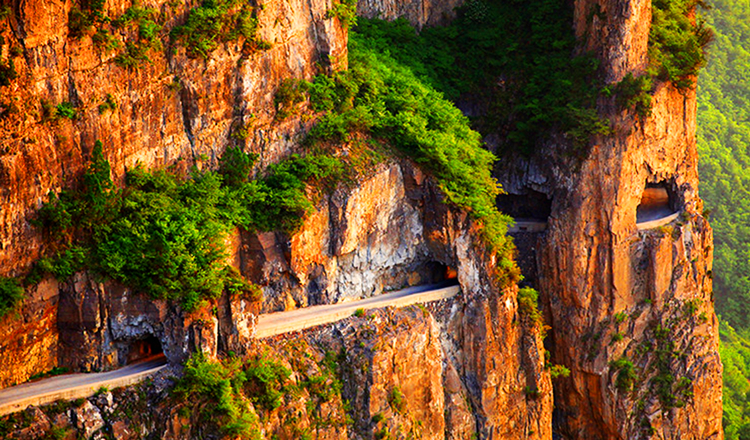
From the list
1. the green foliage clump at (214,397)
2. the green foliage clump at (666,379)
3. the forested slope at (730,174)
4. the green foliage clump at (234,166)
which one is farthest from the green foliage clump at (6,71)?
the forested slope at (730,174)

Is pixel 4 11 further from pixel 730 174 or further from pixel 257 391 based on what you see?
pixel 730 174

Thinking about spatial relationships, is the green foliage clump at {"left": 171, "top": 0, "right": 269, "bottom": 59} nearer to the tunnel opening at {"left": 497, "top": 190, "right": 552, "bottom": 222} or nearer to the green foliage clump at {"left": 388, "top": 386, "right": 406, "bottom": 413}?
the green foliage clump at {"left": 388, "top": 386, "right": 406, "bottom": 413}

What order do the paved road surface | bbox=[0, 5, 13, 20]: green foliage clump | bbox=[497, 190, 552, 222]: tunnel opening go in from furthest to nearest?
1. bbox=[497, 190, 552, 222]: tunnel opening
2. the paved road surface
3. bbox=[0, 5, 13, 20]: green foliage clump

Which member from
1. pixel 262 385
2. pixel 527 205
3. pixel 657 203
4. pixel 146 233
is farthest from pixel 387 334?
pixel 657 203

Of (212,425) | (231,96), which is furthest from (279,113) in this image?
(212,425)

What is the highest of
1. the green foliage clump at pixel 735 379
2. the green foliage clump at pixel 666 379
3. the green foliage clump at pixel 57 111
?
the green foliage clump at pixel 57 111

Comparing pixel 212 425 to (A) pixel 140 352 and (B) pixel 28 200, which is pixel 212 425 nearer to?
(A) pixel 140 352

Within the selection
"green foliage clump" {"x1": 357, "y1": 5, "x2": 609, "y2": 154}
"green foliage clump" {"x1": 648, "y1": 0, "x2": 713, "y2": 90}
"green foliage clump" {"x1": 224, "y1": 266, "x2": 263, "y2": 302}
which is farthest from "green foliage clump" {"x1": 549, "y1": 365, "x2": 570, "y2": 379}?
"green foliage clump" {"x1": 224, "y1": 266, "x2": 263, "y2": 302}

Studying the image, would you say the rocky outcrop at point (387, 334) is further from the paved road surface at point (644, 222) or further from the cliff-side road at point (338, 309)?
the paved road surface at point (644, 222)
